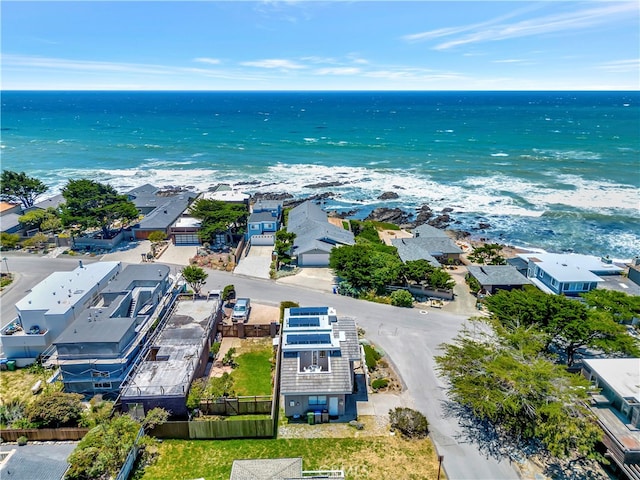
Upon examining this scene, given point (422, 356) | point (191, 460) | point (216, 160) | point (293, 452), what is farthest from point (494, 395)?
point (216, 160)

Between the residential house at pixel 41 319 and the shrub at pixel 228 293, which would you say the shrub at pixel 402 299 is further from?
the residential house at pixel 41 319

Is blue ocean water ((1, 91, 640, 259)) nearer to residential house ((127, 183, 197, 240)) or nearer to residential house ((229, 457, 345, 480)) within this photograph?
residential house ((127, 183, 197, 240))

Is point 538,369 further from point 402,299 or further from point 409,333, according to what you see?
point 402,299

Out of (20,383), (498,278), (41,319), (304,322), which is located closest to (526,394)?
(304,322)

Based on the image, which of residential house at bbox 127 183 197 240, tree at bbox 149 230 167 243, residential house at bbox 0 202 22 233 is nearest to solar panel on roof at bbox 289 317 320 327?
tree at bbox 149 230 167 243

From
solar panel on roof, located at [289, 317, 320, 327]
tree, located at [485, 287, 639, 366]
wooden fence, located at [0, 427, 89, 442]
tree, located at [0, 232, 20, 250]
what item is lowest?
wooden fence, located at [0, 427, 89, 442]
